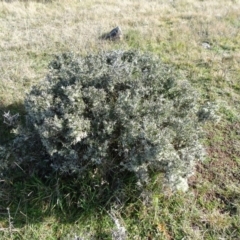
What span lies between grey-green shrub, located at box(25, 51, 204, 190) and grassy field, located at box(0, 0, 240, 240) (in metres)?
0.35

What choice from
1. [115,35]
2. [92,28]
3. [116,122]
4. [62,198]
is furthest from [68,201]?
[92,28]

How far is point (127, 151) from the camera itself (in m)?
3.54

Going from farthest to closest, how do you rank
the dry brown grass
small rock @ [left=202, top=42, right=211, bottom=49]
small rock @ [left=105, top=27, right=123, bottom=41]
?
small rock @ [left=105, top=27, right=123, bottom=41] → small rock @ [left=202, top=42, right=211, bottom=49] → the dry brown grass

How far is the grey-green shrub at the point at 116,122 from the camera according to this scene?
3430 mm

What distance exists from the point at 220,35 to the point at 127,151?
20.3 feet

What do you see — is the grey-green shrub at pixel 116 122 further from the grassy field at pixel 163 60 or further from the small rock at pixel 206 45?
the small rock at pixel 206 45

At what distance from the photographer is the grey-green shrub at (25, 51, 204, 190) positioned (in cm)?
343

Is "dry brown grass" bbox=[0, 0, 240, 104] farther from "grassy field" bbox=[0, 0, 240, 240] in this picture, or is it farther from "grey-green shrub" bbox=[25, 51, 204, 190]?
"grey-green shrub" bbox=[25, 51, 204, 190]

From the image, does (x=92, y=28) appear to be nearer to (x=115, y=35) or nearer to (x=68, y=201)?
(x=115, y=35)

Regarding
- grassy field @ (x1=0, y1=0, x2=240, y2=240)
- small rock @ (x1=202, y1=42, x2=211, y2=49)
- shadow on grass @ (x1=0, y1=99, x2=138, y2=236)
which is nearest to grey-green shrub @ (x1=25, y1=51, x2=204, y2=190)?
shadow on grass @ (x1=0, y1=99, x2=138, y2=236)

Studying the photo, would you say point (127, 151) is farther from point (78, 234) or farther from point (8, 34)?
point (8, 34)

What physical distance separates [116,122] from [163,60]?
155 inches

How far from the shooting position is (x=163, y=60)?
7.17m

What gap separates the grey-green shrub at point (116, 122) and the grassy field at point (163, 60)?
13.7 inches
